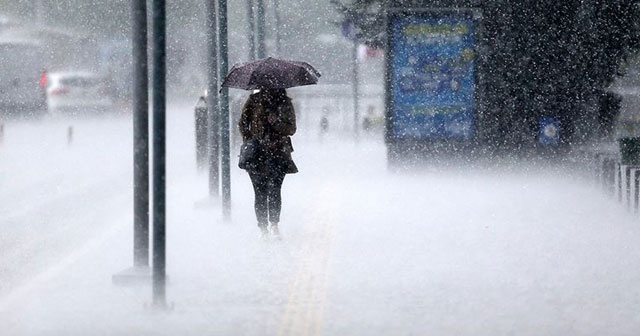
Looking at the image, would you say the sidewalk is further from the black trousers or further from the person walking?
the person walking

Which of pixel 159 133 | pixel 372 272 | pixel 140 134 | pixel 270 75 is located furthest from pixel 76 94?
pixel 159 133

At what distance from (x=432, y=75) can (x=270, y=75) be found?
8.52 m

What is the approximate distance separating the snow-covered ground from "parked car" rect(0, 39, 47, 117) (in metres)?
20.5

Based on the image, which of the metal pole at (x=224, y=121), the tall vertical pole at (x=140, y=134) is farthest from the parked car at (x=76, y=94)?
the tall vertical pole at (x=140, y=134)

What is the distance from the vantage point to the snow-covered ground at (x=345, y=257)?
911 centimetres

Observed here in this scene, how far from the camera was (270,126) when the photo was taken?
13.1 m

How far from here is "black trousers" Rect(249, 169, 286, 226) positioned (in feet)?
43.1

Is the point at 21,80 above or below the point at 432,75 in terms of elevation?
above

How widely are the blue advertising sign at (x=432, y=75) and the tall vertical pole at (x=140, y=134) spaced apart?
412 inches

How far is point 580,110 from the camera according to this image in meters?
21.5

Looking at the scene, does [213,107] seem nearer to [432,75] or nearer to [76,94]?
[432,75]

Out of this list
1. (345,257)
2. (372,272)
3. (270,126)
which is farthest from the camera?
(270,126)

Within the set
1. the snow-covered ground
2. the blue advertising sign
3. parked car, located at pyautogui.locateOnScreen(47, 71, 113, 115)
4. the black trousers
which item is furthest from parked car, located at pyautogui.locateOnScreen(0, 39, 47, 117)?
the black trousers

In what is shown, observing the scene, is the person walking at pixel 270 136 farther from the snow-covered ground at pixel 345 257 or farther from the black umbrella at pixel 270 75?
the snow-covered ground at pixel 345 257
